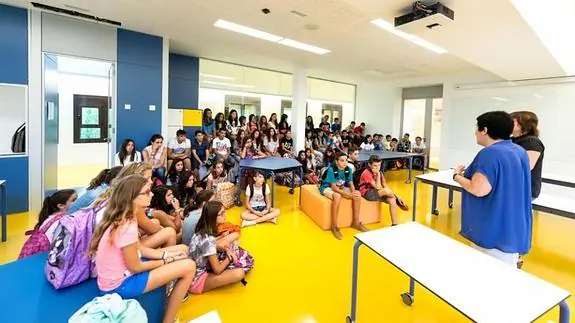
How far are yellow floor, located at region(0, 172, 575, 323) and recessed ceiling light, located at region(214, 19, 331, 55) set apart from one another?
2.97 meters

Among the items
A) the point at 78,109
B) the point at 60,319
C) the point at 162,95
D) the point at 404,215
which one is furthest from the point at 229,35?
the point at 78,109

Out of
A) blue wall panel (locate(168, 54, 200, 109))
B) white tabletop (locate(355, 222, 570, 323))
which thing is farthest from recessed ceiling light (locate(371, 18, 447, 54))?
blue wall panel (locate(168, 54, 200, 109))

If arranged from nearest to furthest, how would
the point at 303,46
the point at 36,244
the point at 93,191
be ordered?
the point at 36,244 < the point at 93,191 < the point at 303,46

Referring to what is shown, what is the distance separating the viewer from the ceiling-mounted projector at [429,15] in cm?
261

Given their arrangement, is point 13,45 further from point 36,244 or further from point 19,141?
point 36,244

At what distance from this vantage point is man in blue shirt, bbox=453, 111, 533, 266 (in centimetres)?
173

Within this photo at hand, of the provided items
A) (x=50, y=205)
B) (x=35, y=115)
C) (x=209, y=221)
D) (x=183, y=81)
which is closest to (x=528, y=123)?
(x=209, y=221)

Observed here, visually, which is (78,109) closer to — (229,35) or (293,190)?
(229,35)

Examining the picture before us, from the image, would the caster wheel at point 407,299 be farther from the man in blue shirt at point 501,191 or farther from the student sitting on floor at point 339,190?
the student sitting on floor at point 339,190

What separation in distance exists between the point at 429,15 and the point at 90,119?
8.50 metres

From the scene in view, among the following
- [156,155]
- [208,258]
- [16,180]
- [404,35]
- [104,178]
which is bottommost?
[208,258]

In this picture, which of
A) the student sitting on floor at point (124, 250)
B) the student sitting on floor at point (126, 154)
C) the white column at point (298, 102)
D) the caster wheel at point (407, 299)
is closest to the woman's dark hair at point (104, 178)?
the student sitting on floor at point (124, 250)

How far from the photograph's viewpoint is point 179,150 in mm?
5738

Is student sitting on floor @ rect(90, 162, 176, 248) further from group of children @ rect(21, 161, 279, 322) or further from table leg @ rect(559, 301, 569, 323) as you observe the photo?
table leg @ rect(559, 301, 569, 323)
